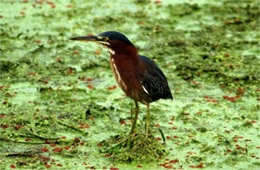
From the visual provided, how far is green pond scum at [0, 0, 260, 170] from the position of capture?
11.8 ft

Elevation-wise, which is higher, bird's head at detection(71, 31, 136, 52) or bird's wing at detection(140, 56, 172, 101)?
bird's head at detection(71, 31, 136, 52)

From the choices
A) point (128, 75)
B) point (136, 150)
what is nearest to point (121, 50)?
point (128, 75)

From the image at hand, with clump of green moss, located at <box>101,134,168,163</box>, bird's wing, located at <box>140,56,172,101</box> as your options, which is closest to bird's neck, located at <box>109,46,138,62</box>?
bird's wing, located at <box>140,56,172,101</box>

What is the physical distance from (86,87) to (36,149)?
888mm

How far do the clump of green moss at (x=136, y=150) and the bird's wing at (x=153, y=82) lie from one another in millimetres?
215

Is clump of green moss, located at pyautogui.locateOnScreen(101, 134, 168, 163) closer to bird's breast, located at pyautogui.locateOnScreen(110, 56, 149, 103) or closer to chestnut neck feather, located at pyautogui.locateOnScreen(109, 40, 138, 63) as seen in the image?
bird's breast, located at pyautogui.locateOnScreen(110, 56, 149, 103)

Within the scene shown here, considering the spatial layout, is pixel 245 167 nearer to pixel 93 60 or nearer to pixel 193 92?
pixel 193 92

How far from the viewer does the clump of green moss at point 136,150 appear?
3.55 m

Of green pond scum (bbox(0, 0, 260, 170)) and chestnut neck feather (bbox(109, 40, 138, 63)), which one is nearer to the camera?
chestnut neck feather (bbox(109, 40, 138, 63))

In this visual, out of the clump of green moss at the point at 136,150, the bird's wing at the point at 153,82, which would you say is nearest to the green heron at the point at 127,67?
the bird's wing at the point at 153,82

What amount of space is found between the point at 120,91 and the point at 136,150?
2.78 feet

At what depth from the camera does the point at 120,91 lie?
4.39 metres

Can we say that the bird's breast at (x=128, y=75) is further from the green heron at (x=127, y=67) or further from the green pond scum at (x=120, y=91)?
the green pond scum at (x=120, y=91)

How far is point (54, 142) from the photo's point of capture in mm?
3689
